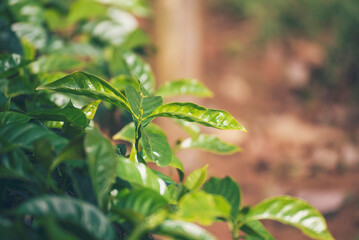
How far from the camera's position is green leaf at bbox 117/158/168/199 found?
0.50 metres

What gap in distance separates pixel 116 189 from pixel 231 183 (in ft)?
0.68

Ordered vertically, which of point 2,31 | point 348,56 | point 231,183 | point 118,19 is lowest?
point 231,183

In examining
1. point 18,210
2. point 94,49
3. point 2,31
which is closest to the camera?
point 18,210

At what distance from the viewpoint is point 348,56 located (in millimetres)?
3703

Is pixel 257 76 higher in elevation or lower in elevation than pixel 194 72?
higher

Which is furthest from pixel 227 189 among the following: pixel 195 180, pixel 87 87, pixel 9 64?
pixel 9 64

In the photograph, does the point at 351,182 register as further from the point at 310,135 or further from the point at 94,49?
the point at 94,49

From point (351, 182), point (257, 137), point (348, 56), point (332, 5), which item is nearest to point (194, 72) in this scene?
point (257, 137)

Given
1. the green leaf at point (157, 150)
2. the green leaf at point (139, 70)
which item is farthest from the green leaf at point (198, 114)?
the green leaf at point (139, 70)

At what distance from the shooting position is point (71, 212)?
394 mm

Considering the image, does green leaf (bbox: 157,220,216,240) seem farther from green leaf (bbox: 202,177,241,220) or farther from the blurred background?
the blurred background

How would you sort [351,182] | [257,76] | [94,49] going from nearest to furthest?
[94,49] < [351,182] < [257,76]

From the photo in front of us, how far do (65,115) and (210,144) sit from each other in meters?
0.35

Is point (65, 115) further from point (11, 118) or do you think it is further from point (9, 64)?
point (9, 64)
